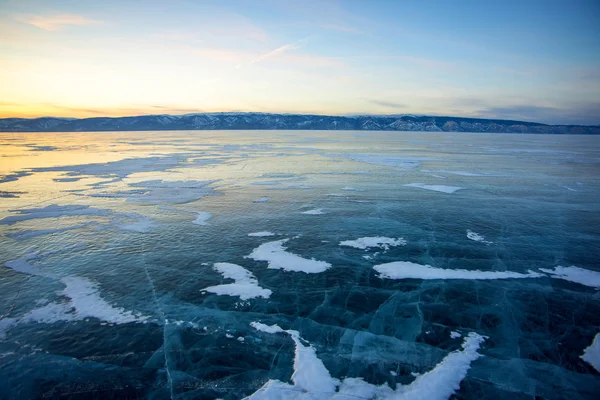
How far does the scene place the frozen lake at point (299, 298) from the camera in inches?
305

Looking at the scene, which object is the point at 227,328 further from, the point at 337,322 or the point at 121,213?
the point at 121,213

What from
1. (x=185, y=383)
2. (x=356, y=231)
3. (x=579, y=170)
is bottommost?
(x=185, y=383)

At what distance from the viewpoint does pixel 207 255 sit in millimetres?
14312

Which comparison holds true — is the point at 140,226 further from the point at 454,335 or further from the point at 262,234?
the point at 454,335

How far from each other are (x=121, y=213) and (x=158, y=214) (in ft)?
7.39

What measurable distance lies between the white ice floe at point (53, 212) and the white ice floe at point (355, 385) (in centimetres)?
1679

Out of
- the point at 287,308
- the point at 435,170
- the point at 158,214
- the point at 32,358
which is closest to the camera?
the point at 32,358

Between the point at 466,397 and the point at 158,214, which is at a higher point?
the point at 158,214

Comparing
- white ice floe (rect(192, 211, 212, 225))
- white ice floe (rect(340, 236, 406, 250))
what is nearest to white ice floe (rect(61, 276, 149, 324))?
white ice floe (rect(192, 211, 212, 225))

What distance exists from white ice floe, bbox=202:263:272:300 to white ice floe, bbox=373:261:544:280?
4699 millimetres

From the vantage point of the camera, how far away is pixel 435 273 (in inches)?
499

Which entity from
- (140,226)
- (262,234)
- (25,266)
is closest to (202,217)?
(140,226)

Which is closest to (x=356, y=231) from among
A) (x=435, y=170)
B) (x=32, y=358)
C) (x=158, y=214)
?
(x=158, y=214)

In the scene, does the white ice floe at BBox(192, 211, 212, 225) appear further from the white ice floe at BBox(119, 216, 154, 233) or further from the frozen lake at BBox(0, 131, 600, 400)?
the white ice floe at BBox(119, 216, 154, 233)
